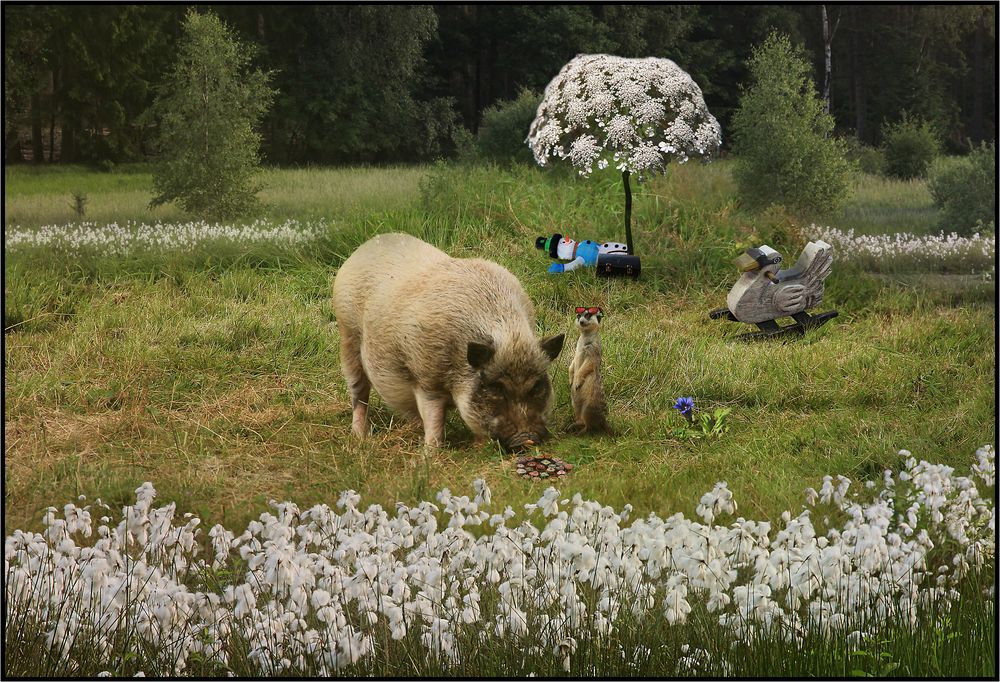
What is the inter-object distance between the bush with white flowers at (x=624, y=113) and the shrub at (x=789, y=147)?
1.48 metres

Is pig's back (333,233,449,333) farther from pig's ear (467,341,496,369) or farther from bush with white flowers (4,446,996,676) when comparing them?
bush with white flowers (4,446,996,676)

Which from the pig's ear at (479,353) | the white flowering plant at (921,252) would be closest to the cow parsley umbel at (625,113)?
the white flowering plant at (921,252)

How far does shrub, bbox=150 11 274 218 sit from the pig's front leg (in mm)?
4611

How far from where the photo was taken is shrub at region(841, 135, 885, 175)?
1047cm

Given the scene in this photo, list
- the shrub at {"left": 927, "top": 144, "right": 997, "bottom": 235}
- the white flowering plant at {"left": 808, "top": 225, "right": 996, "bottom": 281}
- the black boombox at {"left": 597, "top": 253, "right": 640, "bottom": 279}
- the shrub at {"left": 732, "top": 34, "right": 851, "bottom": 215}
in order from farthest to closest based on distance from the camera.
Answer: the shrub at {"left": 732, "top": 34, "right": 851, "bottom": 215}
the shrub at {"left": 927, "top": 144, "right": 997, "bottom": 235}
the white flowering plant at {"left": 808, "top": 225, "right": 996, "bottom": 281}
the black boombox at {"left": 597, "top": 253, "right": 640, "bottom": 279}

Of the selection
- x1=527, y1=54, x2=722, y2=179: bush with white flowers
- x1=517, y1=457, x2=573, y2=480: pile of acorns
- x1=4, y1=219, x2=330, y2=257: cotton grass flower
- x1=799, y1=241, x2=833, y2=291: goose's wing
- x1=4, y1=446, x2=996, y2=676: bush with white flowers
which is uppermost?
x1=527, y1=54, x2=722, y2=179: bush with white flowers

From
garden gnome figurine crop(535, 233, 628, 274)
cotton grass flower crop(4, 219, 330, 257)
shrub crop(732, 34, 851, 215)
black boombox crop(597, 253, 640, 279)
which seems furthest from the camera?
shrub crop(732, 34, 851, 215)

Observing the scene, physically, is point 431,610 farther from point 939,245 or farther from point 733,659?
point 939,245

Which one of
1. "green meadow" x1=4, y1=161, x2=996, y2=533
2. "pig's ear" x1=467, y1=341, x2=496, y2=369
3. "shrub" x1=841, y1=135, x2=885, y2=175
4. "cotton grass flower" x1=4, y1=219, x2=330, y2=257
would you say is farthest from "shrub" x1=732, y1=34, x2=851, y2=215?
"pig's ear" x1=467, y1=341, x2=496, y2=369

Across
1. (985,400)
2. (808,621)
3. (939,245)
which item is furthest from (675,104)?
(808,621)

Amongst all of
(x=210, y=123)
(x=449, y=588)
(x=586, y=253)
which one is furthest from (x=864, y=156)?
(x=449, y=588)

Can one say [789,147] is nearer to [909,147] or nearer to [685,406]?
[909,147]

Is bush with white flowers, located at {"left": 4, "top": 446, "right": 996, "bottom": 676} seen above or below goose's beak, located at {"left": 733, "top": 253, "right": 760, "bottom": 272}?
below

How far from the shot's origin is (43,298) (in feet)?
28.2
